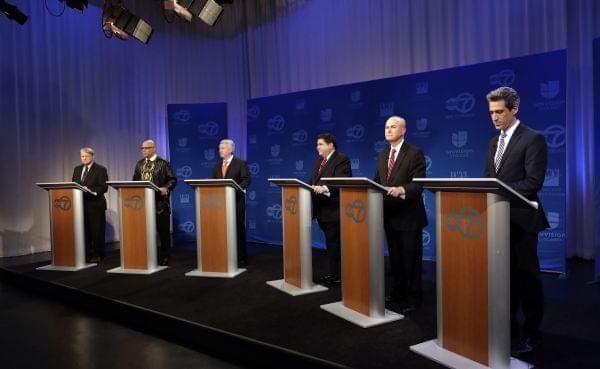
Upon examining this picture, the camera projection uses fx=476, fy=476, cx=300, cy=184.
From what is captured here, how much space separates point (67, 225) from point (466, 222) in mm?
4850

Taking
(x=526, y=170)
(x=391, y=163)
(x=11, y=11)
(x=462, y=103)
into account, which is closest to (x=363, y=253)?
(x=391, y=163)

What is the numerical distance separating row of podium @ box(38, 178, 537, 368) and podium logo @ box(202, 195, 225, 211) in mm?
11

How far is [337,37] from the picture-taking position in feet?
24.8

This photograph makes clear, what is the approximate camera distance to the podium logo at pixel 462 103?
535cm

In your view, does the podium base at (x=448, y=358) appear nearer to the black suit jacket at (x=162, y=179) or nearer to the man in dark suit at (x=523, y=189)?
the man in dark suit at (x=523, y=189)

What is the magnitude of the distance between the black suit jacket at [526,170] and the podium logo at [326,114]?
13.8 feet

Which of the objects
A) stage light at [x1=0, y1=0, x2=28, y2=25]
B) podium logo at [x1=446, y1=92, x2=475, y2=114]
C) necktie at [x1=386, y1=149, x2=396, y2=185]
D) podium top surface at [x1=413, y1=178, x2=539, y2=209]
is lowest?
podium top surface at [x1=413, y1=178, x2=539, y2=209]

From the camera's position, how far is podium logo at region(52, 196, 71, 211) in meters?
5.64

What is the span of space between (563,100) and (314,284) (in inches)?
120

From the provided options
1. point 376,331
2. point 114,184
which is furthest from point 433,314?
point 114,184

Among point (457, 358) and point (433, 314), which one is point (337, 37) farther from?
point (457, 358)

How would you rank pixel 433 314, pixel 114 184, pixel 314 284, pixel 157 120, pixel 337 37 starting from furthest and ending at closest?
pixel 157 120
pixel 337 37
pixel 114 184
pixel 314 284
pixel 433 314

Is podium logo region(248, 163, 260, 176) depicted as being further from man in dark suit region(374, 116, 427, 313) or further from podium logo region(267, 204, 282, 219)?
man in dark suit region(374, 116, 427, 313)

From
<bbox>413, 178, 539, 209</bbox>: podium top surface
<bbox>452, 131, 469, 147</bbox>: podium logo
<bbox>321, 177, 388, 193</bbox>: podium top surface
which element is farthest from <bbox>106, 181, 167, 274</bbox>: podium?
<bbox>413, 178, 539, 209</bbox>: podium top surface
